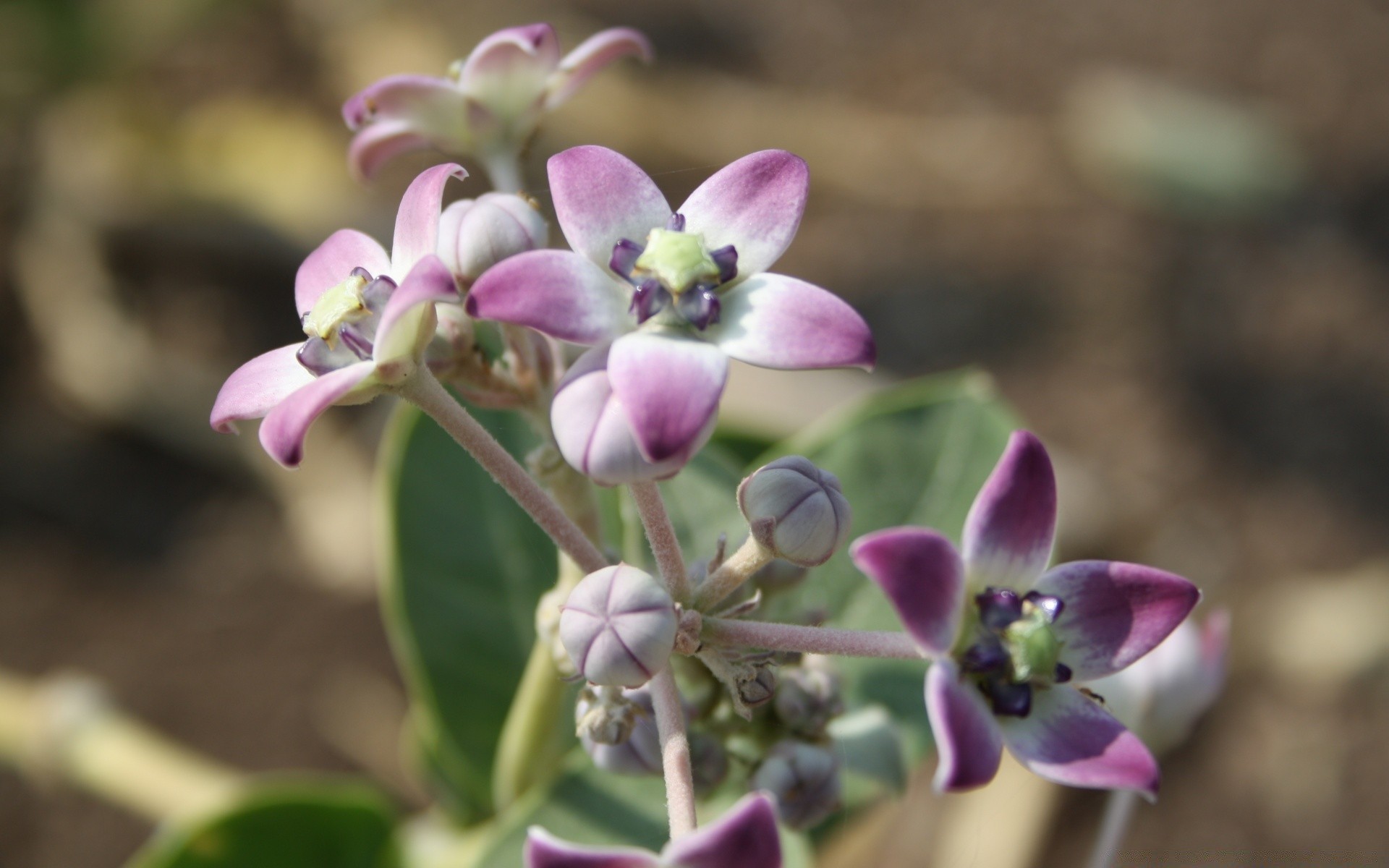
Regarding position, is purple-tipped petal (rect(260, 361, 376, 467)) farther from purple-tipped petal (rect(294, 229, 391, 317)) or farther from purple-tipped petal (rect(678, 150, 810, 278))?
purple-tipped petal (rect(678, 150, 810, 278))

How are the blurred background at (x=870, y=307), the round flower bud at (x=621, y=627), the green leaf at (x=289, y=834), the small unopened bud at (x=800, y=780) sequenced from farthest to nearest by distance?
the blurred background at (x=870, y=307) → the green leaf at (x=289, y=834) → the small unopened bud at (x=800, y=780) → the round flower bud at (x=621, y=627)

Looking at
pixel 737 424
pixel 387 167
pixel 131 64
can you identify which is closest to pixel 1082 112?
pixel 387 167

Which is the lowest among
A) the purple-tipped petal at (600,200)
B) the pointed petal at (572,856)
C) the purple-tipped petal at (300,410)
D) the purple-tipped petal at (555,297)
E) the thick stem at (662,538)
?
the pointed petal at (572,856)

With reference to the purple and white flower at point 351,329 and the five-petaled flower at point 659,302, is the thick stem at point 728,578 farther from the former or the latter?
the purple and white flower at point 351,329

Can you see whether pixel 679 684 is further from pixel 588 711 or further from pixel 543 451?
pixel 543 451

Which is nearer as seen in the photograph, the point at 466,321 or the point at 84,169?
the point at 466,321

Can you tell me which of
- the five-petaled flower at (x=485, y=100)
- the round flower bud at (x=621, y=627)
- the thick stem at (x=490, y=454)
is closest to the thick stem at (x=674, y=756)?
the round flower bud at (x=621, y=627)

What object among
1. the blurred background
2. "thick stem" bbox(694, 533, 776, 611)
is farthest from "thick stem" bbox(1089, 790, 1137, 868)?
the blurred background
